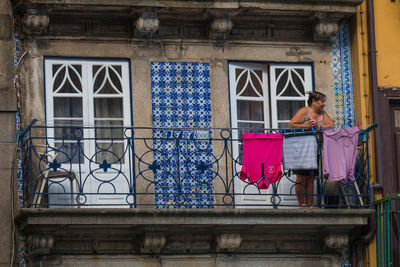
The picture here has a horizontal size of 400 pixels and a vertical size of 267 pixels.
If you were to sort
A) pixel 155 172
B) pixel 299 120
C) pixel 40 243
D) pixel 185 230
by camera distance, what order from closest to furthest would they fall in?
pixel 40 243
pixel 185 230
pixel 155 172
pixel 299 120

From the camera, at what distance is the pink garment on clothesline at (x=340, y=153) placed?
15.7 meters

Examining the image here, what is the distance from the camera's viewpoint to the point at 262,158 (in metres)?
15.6

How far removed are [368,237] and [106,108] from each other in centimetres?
378

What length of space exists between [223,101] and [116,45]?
1588 mm

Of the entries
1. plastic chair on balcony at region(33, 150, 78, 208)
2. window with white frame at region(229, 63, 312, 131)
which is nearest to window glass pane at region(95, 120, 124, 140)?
plastic chair on balcony at region(33, 150, 78, 208)

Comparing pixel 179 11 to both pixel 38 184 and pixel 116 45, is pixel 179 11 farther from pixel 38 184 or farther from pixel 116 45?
pixel 38 184

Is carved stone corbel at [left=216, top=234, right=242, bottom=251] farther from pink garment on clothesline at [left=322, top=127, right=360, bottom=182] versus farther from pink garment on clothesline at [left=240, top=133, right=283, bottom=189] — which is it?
pink garment on clothesline at [left=322, top=127, right=360, bottom=182]

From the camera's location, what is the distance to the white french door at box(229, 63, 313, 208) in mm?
16625

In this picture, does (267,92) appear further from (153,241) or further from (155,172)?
(153,241)

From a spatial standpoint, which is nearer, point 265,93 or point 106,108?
point 106,108

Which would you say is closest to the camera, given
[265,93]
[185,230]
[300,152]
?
[185,230]

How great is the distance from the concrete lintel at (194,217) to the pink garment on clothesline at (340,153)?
1.59ft

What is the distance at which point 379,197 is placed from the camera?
643 inches

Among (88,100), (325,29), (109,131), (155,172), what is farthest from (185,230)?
(325,29)
